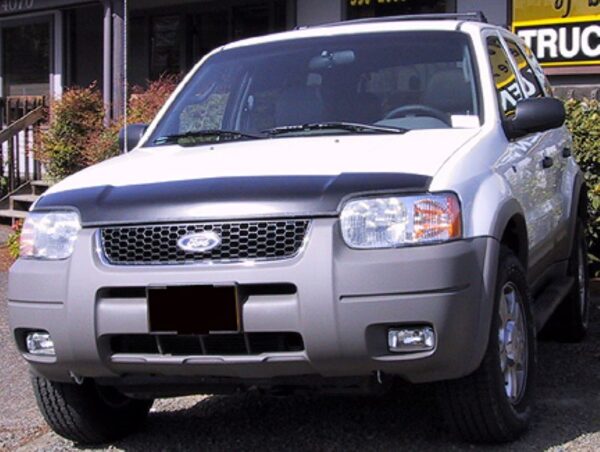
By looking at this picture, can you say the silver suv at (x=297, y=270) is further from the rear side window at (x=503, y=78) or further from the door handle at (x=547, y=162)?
the door handle at (x=547, y=162)

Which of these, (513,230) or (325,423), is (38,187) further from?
(513,230)

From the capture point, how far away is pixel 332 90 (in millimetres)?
4930

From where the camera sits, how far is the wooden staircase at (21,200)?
12.6m

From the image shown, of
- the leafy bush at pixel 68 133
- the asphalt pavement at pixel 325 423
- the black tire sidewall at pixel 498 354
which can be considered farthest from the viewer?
the leafy bush at pixel 68 133

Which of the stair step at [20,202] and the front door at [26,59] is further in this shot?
the front door at [26,59]

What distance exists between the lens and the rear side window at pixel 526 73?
18.4 ft

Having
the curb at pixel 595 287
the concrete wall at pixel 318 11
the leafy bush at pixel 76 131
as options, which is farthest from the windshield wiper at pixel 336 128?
the concrete wall at pixel 318 11

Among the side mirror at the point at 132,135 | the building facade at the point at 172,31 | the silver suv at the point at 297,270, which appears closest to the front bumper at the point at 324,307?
the silver suv at the point at 297,270

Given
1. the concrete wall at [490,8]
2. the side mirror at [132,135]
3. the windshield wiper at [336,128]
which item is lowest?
the side mirror at [132,135]

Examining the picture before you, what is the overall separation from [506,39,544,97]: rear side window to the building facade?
4.02 meters

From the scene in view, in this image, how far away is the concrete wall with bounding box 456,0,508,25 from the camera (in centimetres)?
1045

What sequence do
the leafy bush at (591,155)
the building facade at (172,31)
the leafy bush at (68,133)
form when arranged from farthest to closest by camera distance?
the leafy bush at (68,133) → the building facade at (172,31) → the leafy bush at (591,155)

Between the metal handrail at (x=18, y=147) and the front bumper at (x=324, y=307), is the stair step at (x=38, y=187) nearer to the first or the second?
the metal handrail at (x=18, y=147)

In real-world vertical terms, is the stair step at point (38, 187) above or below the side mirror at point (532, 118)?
below
